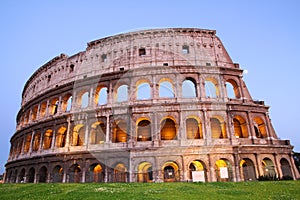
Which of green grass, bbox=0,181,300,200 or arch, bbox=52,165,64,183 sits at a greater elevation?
arch, bbox=52,165,64,183

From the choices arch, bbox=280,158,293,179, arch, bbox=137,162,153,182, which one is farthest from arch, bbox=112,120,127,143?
arch, bbox=280,158,293,179

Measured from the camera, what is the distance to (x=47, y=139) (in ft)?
82.2

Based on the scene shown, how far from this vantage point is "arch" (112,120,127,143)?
70.5 ft

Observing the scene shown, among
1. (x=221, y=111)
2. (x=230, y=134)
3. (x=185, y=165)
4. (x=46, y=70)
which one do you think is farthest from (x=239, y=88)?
(x=46, y=70)

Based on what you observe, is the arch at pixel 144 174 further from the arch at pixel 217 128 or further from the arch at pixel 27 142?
the arch at pixel 27 142

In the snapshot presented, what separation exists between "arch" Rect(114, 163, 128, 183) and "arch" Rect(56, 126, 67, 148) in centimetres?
806

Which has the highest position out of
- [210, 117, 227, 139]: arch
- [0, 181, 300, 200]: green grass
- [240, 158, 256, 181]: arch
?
[210, 117, 227, 139]: arch

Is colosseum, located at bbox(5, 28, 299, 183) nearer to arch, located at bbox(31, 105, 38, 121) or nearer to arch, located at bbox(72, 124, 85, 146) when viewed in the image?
arch, located at bbox(72, 124, 85, 146)

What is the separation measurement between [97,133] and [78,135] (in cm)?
233

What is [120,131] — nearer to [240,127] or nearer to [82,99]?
[82,99]

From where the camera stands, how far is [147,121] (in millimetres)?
21719

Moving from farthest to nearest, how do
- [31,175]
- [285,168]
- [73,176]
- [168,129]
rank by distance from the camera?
[31,175], [168,129], [73,176], [285,168]

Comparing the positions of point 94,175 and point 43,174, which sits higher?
point 43,174

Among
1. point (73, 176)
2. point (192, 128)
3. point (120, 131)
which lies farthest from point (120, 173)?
point (192, 128)
